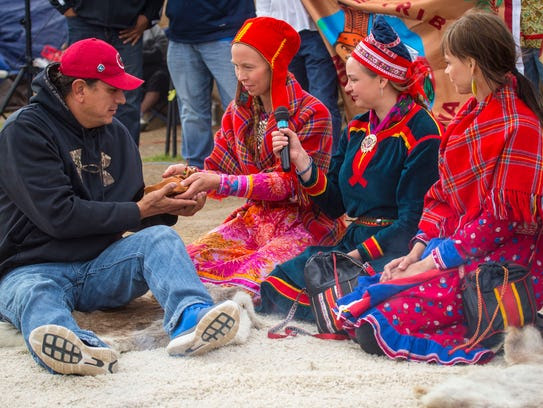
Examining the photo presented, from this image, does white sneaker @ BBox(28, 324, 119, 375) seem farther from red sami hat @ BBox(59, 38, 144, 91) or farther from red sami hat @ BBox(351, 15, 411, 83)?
red sami hat @ BBox(351, 15, 411, 83)

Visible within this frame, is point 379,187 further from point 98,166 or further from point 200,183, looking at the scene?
point 98,166

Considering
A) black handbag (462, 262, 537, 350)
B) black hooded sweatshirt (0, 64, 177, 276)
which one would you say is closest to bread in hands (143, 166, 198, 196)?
black hooded sweatshirt (0, 64, 177, 276)

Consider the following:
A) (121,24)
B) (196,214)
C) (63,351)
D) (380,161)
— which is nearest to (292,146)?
(380,161)

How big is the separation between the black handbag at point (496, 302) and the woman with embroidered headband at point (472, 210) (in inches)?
2.3

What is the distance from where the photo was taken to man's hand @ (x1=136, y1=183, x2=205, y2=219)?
3.70 metres

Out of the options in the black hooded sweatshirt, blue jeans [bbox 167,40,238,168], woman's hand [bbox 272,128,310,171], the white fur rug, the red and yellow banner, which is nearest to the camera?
the white fur rug

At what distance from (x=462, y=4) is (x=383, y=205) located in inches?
99.4

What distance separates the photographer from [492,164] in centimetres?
314

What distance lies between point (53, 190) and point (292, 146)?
1101mm

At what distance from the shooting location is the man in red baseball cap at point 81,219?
3322 mm

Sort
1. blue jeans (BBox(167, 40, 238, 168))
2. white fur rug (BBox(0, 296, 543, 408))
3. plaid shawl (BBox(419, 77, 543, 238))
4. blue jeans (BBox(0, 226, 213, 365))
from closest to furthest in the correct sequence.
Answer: white fur rug (BBox(0, 296, 543, 408)) → plaid shawl (BBox(419, 77, 543, 238)) → blue jeans (BBox(0, 226, 213, 365)) → blue jeans (BBox(167, 40, 238, 168))

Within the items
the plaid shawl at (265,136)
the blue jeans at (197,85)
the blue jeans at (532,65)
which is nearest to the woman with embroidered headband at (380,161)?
the plaid shawl at (265,136)

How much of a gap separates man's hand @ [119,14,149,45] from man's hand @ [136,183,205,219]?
2.73m

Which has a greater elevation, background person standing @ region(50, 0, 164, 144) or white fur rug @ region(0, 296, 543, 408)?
background person standing @ region(50, 0, 164, 144)
